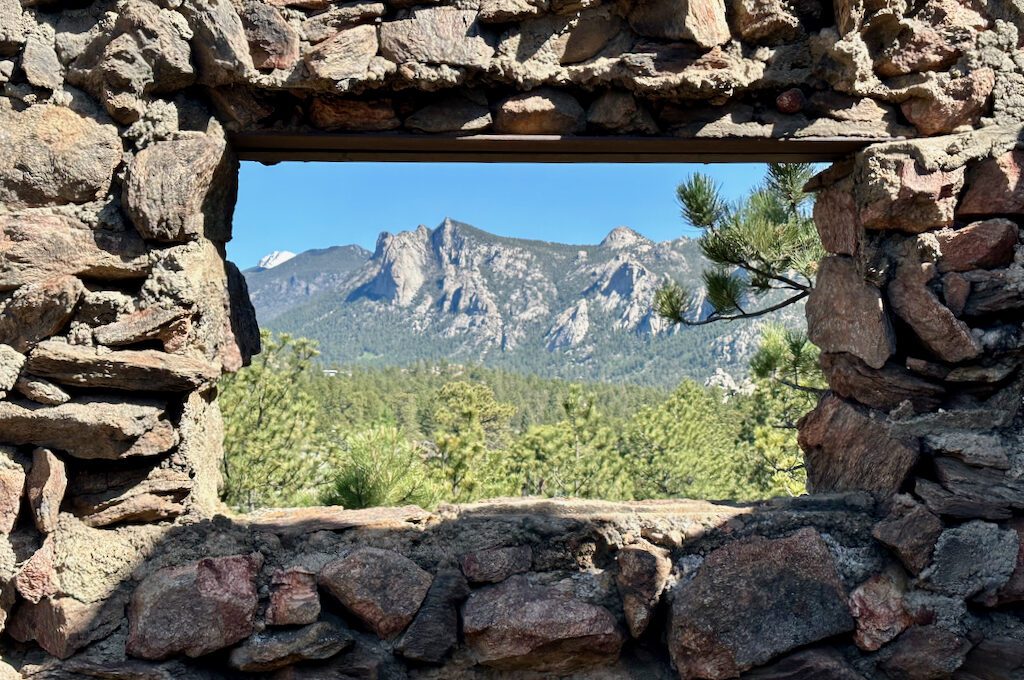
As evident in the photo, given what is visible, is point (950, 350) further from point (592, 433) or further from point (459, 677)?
point (592, 433)

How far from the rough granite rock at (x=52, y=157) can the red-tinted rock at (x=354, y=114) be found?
56cm

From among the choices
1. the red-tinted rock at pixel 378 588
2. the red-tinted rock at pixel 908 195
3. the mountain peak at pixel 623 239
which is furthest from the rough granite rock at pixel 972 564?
the mountain peak at pixel 623 239

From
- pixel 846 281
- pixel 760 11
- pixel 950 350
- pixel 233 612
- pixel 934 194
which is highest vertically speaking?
pixel 760 11

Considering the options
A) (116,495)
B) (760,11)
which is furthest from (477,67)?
(116,495)

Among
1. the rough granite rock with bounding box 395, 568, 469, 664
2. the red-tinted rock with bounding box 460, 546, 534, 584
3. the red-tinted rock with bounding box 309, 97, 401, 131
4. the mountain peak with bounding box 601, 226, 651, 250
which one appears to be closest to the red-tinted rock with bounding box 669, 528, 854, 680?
the red-tinted rock with bounding box 460, 546, 534, 584

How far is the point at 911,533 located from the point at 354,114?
1.94m

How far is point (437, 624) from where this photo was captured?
2.05 metres

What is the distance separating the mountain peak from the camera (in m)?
172

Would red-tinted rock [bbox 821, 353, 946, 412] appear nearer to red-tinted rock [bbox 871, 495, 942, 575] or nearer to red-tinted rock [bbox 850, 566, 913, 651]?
red-tinted rock [bbox 871, 495, 942, 575]

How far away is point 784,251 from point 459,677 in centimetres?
474

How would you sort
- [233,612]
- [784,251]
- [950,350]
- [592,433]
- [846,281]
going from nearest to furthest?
1. [233,612]
2. [950,350]
3. [846,281]
4. [784,251]
5. [592,433]

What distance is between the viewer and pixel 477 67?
2.12 meters

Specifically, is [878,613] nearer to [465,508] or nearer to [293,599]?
[465,508]

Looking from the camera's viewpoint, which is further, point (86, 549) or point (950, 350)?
point (950, 350)
